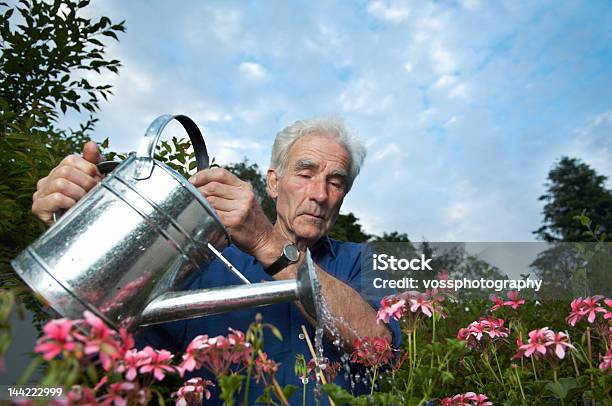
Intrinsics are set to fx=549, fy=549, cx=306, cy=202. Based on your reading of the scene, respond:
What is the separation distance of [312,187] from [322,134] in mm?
276

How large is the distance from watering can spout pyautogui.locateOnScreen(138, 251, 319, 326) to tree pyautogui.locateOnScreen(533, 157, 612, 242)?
41275mm

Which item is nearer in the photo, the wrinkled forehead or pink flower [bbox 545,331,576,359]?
→ pink flower [bbox 545,331,576,359]

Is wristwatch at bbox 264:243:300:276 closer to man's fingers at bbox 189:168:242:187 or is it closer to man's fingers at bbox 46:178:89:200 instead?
man's fingers at bbox 189:168:242:187

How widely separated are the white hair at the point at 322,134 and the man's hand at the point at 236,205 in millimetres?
1026

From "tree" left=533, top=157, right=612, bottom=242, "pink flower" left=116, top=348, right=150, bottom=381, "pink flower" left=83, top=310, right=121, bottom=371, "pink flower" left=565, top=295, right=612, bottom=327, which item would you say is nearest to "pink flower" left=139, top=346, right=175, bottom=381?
"pink flower" left=116, top=348, right=150, bottom=381

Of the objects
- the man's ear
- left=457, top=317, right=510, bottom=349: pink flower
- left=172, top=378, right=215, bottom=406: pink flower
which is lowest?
left=172, top=378, right=215, bottom=406: pink flower

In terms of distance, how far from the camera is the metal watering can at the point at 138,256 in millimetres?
980

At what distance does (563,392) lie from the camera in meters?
1.22

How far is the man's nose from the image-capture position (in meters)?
2.25

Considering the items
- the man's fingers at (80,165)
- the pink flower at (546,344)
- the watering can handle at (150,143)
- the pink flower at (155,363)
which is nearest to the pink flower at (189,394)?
the pink flower at (155,363)

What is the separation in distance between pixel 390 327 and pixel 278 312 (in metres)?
0.38

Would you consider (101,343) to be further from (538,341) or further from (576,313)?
(576,313)

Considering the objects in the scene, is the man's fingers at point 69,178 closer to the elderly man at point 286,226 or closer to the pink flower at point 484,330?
the elderly man at point 286,226

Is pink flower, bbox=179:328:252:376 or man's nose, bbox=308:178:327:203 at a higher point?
man's nose, bbox=308:178:327:203
